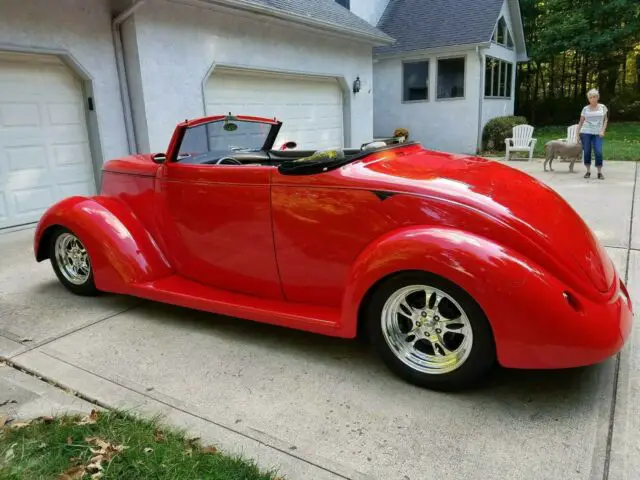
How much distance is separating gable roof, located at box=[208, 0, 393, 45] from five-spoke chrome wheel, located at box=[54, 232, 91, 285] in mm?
5735

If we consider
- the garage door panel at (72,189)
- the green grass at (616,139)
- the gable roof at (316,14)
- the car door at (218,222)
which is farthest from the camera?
the green grass at (616,139)

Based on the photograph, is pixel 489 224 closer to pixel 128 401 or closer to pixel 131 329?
pixel 128 401

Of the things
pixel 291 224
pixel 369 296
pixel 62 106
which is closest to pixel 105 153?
pixel 62 106

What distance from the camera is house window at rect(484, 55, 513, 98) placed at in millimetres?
17750

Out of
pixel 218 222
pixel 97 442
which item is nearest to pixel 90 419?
pixel 97 442

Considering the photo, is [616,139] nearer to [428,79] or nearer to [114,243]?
[428,79]

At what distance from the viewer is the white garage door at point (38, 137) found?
683 cm

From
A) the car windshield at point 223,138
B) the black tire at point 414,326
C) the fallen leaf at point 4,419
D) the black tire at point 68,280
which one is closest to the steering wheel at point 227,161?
the car windshield at point 223,138

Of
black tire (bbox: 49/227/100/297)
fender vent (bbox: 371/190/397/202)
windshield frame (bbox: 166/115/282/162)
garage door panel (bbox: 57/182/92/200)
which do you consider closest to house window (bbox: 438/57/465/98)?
garage door panel (bbox: 57/182/92/200)

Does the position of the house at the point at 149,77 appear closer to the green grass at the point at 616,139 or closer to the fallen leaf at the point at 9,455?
the fallen leaf at the point at 9,455

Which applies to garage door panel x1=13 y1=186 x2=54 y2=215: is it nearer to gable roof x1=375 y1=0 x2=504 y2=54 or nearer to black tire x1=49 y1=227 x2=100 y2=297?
black tire x1=49 y1=227 x2=100 y2=297

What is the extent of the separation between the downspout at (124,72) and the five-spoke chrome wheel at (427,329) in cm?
672

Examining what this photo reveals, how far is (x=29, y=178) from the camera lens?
7.18 meters

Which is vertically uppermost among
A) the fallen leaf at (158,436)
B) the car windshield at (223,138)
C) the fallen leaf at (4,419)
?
the car windshield at (223,138)
